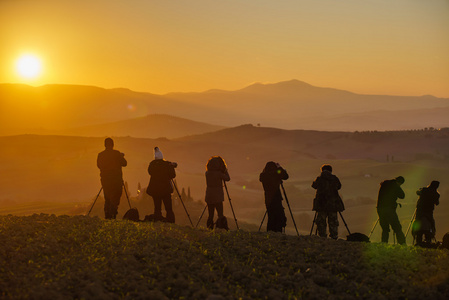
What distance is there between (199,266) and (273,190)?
14.3 feet

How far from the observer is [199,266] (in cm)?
879

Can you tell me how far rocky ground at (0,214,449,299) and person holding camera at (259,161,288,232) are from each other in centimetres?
168

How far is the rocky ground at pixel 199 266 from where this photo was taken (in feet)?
25.5

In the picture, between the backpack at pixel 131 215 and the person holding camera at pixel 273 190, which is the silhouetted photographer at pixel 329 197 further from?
the backpack at pixel 131 215

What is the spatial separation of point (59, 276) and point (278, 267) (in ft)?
12.2

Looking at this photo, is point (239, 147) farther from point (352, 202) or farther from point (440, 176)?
point (352, 202)

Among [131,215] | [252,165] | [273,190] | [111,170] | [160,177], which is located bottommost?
[131,215]

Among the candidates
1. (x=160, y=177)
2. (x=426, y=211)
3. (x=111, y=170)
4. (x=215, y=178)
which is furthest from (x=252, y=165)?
(x=426, y=211)

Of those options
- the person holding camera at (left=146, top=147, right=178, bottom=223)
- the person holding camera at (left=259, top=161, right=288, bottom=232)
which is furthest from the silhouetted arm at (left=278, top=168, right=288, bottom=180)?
the person holding camera at (left=146, top=147, right=178, bottom=223)

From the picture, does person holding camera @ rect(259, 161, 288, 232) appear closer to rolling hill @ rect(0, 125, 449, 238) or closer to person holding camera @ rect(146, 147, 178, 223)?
person holding camera @ rect(146, 147, 178, 223)

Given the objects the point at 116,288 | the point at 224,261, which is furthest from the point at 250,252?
the point at 116,288

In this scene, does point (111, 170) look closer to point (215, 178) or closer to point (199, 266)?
point (215, 178)

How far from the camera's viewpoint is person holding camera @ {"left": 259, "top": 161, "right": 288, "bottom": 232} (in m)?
12.5

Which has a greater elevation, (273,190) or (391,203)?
(273,190)
